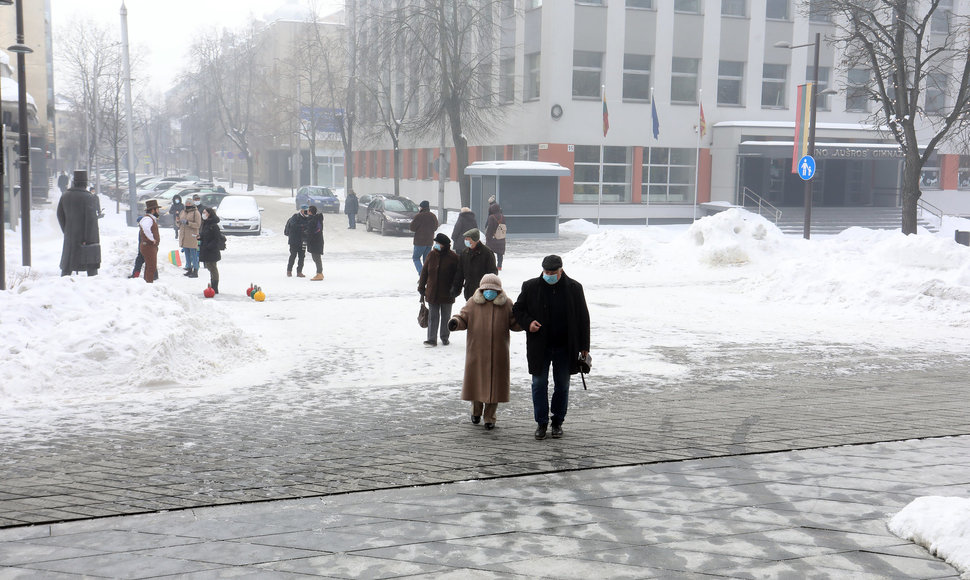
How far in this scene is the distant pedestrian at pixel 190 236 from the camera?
18250mm

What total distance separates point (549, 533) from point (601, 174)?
112ft

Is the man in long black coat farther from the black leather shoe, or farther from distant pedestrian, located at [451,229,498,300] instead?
the black leather shoe

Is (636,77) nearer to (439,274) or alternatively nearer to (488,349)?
(439,274)

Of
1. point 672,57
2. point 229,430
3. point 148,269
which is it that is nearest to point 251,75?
point 672,57

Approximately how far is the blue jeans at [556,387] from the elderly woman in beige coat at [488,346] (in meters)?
0.31

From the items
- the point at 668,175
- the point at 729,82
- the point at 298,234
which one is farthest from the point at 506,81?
the point at 298,234

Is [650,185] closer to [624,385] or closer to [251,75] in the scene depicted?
[624,385]

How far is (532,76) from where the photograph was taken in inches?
1521

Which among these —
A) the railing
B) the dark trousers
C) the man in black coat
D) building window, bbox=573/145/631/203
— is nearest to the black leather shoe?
the man in black coat

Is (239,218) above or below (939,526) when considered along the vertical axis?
above

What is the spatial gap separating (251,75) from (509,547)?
71395 mm

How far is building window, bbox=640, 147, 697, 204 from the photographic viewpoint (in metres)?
39.4

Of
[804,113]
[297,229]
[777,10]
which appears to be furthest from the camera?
[777,10]

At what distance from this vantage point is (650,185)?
39594 millimetres
